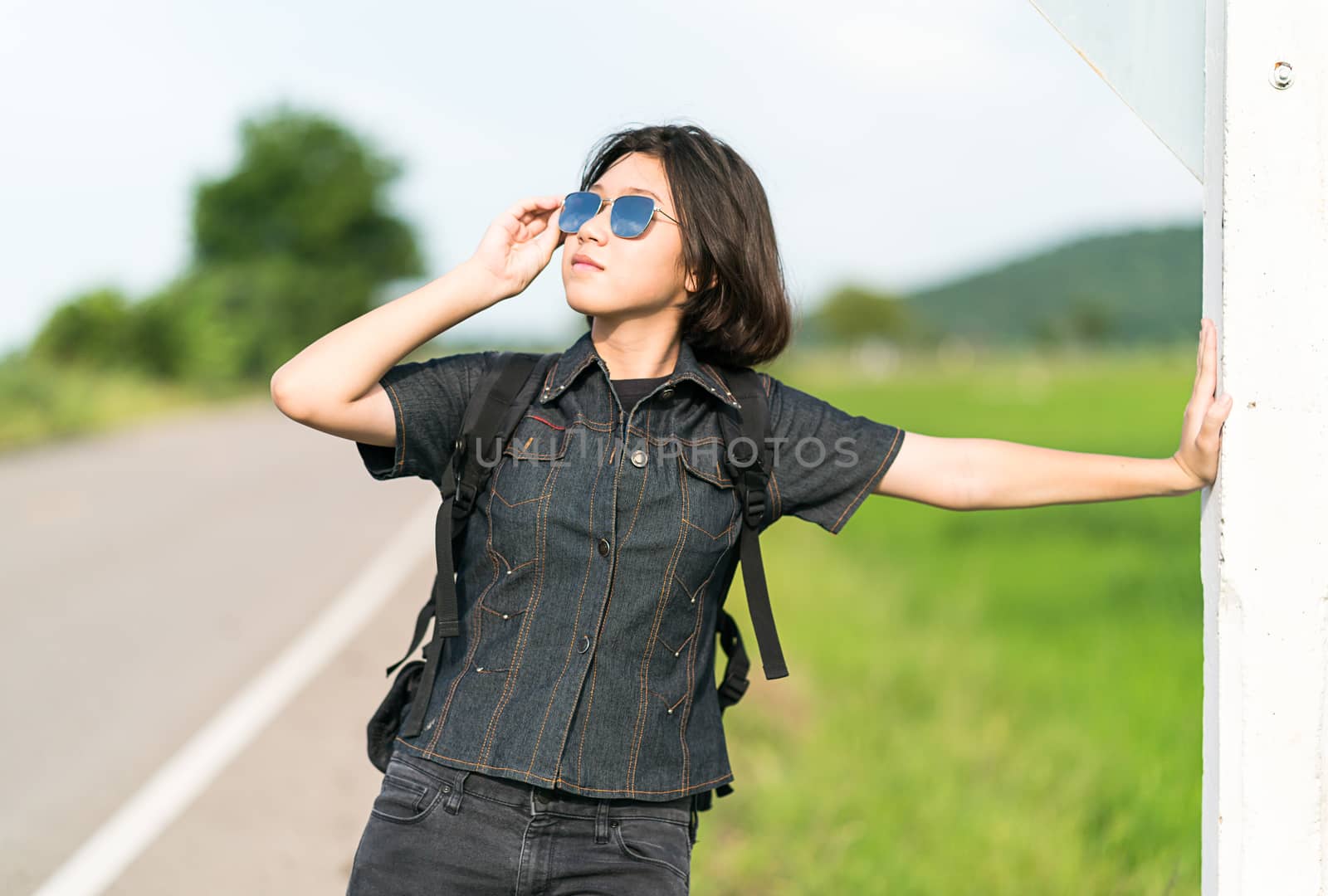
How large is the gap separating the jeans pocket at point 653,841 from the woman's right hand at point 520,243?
1013mm

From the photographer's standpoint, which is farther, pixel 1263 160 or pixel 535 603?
pixel 535 603

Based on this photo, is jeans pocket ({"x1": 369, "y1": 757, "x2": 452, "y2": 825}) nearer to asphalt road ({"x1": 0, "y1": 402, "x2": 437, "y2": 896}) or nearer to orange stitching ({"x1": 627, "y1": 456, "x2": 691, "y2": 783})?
orange stitching ({"x1": 627, "y1": 456, "x2": 691, "y2": 783})

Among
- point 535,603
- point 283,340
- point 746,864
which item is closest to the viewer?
point 535,603

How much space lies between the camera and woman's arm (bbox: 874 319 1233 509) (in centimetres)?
249

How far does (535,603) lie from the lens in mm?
2506

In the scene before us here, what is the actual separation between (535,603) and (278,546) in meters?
7.66

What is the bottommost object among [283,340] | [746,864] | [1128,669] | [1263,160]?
[746,864]

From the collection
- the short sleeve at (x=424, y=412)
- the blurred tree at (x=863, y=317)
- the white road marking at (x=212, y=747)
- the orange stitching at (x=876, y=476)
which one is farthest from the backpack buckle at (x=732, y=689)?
the blurred tree at (x=863, y=317)

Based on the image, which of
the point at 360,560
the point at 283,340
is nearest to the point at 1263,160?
the point at 360,560

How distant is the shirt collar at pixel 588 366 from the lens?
8.66ft

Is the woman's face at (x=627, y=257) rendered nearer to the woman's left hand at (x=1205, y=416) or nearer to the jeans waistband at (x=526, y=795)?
the jeans waistband at (x=526, y=795)

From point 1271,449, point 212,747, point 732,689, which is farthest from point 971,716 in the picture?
point 1271,449

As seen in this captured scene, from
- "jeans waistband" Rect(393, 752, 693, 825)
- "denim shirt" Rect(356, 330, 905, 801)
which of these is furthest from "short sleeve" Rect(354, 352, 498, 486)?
"jeans waistband" Rect(393, 752, 693, 825)

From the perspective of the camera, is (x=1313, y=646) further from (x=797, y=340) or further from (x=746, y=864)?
(x=746, y=864)
